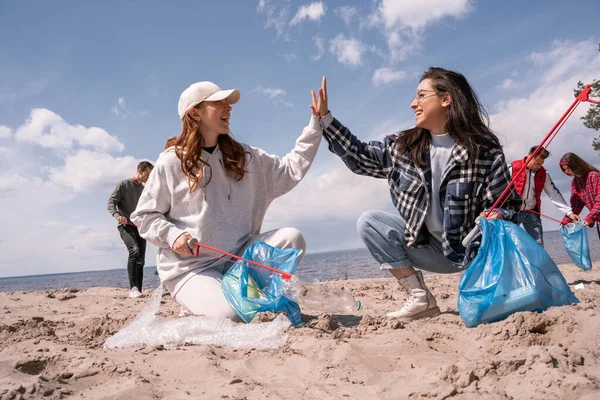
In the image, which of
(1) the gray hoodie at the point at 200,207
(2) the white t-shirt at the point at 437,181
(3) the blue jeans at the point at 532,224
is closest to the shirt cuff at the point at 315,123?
(1) the gray hoodie at the point at 200,207

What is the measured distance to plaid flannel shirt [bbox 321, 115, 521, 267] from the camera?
2.60 meters

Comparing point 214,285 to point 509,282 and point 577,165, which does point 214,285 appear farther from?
point 577,165

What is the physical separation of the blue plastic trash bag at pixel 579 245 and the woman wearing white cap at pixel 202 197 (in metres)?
3.65

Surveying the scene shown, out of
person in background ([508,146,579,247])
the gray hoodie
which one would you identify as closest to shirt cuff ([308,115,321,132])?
the gray hoodie

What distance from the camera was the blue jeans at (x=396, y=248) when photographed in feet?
9.23

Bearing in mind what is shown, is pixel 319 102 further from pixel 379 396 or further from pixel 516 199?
pixel 379 396

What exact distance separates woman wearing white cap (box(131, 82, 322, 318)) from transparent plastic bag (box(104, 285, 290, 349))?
0.29m

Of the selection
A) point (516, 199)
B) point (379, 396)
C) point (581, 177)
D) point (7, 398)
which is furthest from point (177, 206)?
point (581, 177)

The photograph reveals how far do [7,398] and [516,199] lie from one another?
8.54 ft

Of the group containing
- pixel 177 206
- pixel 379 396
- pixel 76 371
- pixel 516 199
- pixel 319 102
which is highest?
pixel 319 102

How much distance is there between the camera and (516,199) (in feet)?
8.55

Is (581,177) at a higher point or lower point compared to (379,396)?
A: higher

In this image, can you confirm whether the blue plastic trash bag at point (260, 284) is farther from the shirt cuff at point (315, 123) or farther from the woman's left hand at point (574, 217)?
the woman's left hand at point (574, 217)

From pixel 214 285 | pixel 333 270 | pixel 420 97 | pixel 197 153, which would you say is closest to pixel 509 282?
pixel 420 97
